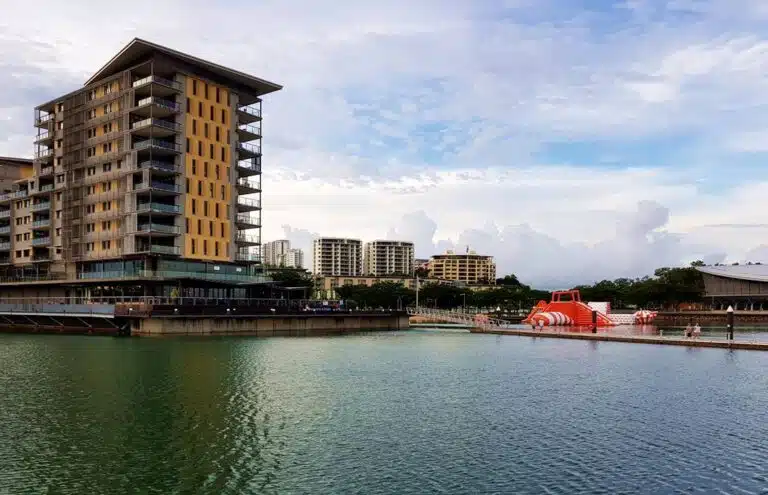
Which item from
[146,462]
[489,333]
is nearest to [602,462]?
[146,462]

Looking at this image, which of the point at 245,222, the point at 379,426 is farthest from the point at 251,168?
the point at 379,426

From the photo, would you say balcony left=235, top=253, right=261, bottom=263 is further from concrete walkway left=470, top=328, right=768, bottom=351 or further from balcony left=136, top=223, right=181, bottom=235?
concrete walkway left=470, top=328, right=768, bottom=351

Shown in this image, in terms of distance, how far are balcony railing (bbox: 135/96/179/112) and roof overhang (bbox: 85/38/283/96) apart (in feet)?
22.4

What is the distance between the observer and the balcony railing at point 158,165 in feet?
329

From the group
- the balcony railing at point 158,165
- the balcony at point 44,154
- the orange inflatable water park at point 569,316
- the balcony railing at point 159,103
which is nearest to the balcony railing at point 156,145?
the balcony railing at point 158,165

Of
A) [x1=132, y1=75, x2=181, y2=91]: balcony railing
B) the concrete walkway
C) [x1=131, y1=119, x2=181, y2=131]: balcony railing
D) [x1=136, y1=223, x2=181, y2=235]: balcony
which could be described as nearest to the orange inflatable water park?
the concrete walkway

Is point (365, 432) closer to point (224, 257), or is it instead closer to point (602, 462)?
point (602, 462)

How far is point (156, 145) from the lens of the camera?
10062 centimetres

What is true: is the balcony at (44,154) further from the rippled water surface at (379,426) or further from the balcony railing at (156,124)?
the rippled water surface at (379,426)

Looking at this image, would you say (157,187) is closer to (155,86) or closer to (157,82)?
(155,86)

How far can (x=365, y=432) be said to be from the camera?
1222 inches

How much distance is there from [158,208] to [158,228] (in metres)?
3.05

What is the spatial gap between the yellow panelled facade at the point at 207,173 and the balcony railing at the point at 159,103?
2303mm

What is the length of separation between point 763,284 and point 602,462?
657 ft
